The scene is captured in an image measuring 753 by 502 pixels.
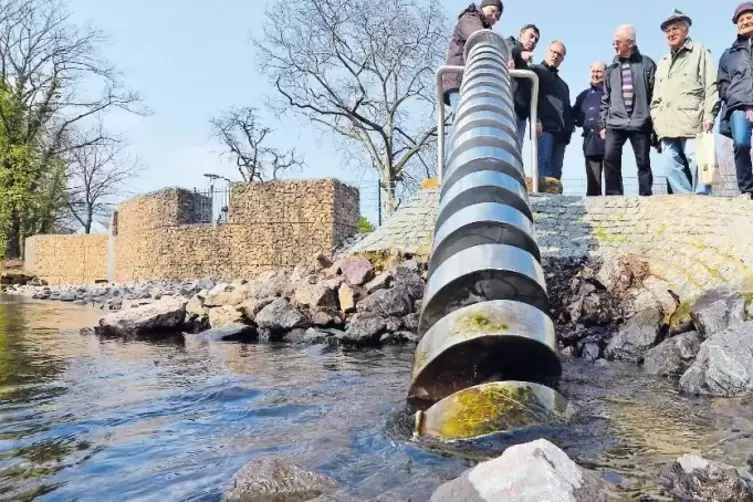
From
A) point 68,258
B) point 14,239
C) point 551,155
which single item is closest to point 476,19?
point 551,155

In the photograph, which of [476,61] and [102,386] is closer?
[102,386]

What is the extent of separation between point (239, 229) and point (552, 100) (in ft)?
43.7

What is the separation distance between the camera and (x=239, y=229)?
19422 mm

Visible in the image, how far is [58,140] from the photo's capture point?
33.4 metres

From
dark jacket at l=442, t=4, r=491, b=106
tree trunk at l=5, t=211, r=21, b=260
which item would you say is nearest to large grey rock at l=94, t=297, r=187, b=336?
dark jacket at l=442, t=4, r=491, b=106

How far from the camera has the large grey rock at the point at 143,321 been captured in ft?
21.9

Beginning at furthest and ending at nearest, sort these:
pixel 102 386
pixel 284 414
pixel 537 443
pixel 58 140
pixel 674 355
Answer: pixel 58 140, pixel 674 355, pixel 102 386, pixel 284 414, pixel 537 443

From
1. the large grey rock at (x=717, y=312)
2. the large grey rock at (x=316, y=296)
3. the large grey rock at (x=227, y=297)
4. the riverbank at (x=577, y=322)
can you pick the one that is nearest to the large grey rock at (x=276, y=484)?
the riverbank at (x=577, y=322)

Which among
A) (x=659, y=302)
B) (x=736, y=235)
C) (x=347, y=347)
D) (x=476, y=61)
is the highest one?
(x=476, y=61)

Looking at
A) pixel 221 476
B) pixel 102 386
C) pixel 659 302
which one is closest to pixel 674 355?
pixel 659 302

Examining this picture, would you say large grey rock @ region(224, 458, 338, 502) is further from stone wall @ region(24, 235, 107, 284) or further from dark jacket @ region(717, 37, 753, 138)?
stone wall @ region(24, 235, 107, 284)

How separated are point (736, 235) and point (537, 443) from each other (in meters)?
4.83

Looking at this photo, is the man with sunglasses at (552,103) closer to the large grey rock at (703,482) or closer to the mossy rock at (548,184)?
the mossy rock at (548,184)

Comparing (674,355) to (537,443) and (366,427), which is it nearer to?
(366,427)
